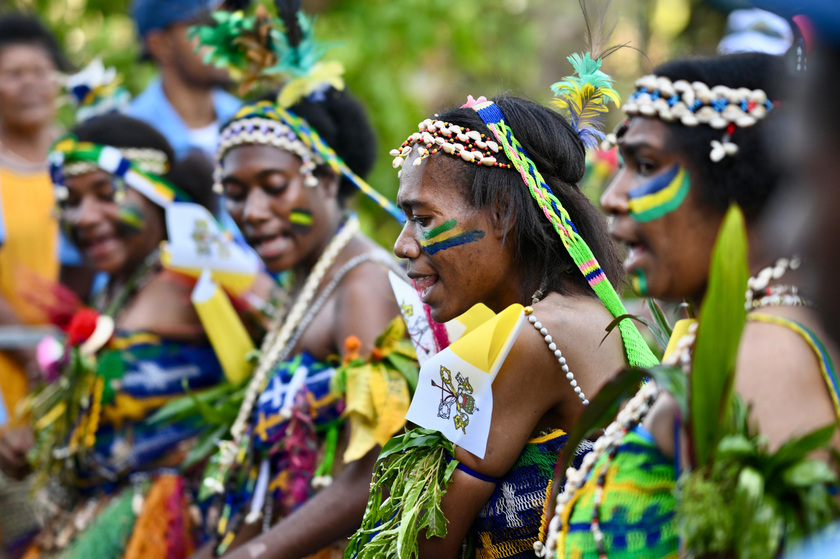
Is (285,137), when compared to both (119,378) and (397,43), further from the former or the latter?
(397,43)

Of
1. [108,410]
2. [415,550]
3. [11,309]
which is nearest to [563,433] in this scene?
[415,550]

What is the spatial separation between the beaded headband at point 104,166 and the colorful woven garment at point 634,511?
3.02 m

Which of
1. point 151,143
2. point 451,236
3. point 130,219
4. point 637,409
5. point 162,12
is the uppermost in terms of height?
point 162,12

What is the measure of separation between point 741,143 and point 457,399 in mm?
897

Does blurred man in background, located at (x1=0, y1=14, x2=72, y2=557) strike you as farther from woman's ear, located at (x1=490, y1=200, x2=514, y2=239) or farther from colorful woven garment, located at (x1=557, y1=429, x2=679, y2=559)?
colorful woven garment, located at (x1=557, y1=429, x2=679, y2=559)

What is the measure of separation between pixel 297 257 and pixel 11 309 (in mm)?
2686

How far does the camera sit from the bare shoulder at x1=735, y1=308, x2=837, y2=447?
154cm

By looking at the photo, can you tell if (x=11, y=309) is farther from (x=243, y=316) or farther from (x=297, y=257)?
(x=297, y=257)

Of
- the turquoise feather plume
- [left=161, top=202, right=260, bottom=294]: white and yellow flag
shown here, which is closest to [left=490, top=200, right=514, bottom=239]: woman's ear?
the turquoise feather plume

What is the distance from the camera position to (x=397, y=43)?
7.75 metres

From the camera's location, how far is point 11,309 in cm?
529

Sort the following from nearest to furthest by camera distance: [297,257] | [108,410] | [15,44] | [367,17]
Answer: [297,257], [108,410], [15,44], [367,17]

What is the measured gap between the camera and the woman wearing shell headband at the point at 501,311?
7.13ft

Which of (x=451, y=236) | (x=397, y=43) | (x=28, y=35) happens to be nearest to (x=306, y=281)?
(x=451, y=236)
